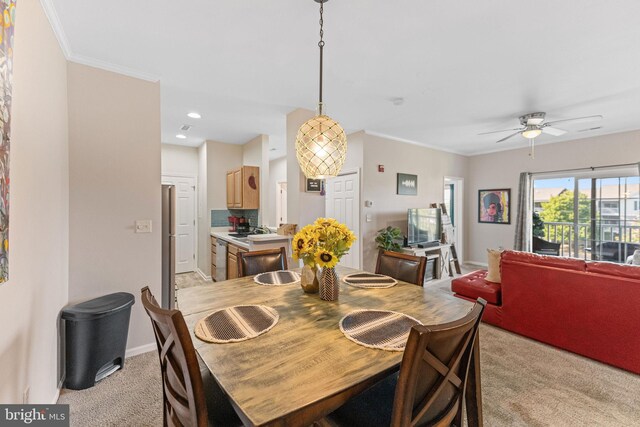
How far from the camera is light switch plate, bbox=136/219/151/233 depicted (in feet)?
8.20

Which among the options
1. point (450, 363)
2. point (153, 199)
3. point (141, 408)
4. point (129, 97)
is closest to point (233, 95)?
point (129, 97)

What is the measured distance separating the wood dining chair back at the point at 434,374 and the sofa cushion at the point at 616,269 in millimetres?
2120

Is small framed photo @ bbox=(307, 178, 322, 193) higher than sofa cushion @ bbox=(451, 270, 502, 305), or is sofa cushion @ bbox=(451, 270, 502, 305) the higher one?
small framed photo @ bbox=(307, 178, 322, 193)

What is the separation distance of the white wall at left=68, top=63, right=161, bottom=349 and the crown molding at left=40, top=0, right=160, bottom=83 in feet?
0.14

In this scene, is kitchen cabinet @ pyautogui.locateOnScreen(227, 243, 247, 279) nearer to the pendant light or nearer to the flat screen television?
the pendant light

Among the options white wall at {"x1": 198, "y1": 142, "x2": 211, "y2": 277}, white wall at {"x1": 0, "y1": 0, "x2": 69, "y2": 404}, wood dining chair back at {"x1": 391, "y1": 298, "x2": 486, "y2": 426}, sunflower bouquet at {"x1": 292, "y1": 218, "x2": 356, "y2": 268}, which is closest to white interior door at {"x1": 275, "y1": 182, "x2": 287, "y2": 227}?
white wall at {"x1": 198, "y1": 142, "x2": 211, "y2": 277}

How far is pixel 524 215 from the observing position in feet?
18.0

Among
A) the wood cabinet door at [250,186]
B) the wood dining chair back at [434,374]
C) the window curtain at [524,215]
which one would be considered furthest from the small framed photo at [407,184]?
the wood dining chair back at [434,374]

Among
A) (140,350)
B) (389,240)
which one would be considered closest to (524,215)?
(389,240)

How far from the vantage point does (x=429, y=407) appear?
3.22 feet

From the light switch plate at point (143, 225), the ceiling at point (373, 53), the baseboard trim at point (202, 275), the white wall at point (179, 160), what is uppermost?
the ceiling at point (373, 53)

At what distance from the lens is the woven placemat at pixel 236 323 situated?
1.19 metres

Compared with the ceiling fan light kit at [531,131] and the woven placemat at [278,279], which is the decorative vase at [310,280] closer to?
the woven placemat at [278,279]

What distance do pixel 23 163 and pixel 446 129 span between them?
4.81 meters
